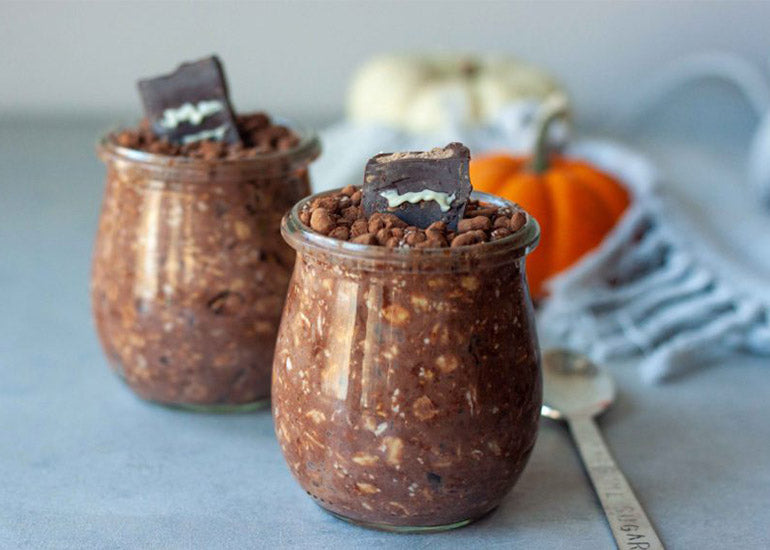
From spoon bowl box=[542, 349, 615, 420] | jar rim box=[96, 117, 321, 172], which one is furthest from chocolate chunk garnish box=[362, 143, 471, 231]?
spoon bowl box=[542, 349, 615, 420]

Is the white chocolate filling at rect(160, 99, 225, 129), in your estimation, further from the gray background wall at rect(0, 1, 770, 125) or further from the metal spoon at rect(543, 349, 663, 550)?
the gray background wall at rect(0, 1, 770, 125)

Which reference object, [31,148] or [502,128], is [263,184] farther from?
[31,148]

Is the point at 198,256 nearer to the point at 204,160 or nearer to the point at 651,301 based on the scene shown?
the point at 204,160

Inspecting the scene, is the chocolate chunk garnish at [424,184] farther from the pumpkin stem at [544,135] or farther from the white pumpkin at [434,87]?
the white pumpkin at [434,87]

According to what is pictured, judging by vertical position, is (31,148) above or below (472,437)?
below

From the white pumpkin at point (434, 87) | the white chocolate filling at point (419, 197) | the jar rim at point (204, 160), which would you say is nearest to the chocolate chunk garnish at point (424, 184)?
the white chocolate filling at point (419, 197)

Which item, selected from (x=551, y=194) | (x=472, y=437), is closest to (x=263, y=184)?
(x=472, y=437)
